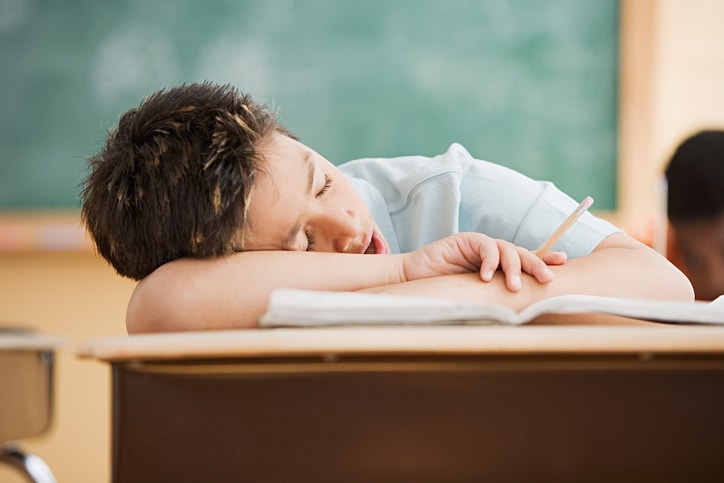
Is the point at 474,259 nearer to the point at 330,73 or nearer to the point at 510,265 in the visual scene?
the point at 510,265

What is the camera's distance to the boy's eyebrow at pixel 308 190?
101 cm

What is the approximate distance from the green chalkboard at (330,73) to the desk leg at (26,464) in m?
1.41

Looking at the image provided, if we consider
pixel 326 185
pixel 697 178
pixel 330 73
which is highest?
pixel 330 73

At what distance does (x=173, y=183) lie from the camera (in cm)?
98

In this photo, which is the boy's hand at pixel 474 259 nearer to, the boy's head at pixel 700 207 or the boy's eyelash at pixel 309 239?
the boy's eyelash at pixel 309 239

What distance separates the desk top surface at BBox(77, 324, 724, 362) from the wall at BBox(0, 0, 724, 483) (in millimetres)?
2417

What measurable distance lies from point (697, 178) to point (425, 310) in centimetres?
175

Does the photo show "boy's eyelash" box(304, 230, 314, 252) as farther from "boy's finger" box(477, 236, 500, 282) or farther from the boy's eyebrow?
"boy's finger" box(477, 236, 500, 282)

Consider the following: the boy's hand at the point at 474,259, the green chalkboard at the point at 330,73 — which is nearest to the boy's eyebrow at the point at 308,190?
the boy's hand at the point at 474,259

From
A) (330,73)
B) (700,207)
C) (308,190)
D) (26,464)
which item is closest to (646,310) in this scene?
(308,190)

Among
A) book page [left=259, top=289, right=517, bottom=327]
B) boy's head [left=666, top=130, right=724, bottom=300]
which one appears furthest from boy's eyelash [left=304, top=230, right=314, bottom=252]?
boy's head [left=666, top=130, right=724, bottom=300]

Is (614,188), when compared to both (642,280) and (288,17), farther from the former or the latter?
(642,280)

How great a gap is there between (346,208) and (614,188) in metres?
2.10

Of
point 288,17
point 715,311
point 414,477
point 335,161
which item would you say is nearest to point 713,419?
point 715,311
